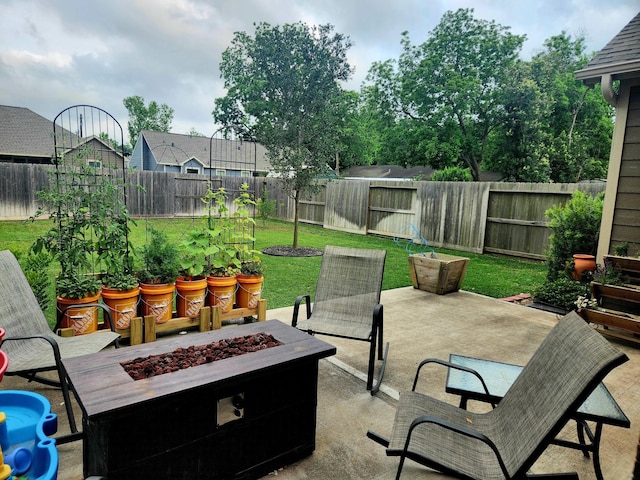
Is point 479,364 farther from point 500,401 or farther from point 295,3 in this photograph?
point 295,3

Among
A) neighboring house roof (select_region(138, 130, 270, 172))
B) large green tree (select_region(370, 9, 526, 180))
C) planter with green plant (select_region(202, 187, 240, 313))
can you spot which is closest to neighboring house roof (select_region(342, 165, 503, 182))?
large green tree (select_region(370, 9, 526, 180))

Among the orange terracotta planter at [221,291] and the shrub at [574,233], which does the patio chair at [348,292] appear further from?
the shrub at [574,233]

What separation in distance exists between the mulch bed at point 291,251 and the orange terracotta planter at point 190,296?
4.26 m

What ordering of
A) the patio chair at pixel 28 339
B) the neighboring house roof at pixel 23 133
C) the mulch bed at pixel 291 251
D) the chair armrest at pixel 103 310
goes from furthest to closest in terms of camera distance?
1. the neighboring house roof at pixel 23 133
2. the mulch bed at pixel 291 251
3. the chair armrest at pixel 103 310
4. the patio chair at pixel 28 339

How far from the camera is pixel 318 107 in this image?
8.86 meters

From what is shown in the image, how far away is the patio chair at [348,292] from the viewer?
132 inches

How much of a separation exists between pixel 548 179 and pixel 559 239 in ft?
43.4

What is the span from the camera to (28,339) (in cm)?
256

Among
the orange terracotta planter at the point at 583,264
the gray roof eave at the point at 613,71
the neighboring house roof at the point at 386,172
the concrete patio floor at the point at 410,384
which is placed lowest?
the concrete patio floor at the point at 410,384

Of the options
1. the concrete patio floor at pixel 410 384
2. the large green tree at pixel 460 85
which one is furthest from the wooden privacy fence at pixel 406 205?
the large green tree at pixel 460 85

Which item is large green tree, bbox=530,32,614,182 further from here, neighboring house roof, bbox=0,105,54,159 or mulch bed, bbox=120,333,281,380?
neighboring house roof, bbox=0,105,54,159

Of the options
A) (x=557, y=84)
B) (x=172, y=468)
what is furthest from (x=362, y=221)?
(x=557, y=84)

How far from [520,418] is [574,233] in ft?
16.6

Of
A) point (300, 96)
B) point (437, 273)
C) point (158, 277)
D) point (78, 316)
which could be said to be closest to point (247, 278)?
point (158, 277)
